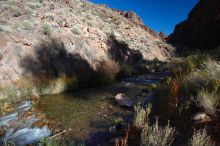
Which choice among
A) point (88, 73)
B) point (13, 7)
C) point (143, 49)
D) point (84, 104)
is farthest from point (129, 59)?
point (84, 104)

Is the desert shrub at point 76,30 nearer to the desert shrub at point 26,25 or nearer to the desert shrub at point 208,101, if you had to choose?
the desert shrub at point 26,25

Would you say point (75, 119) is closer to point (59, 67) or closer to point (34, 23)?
point (59, 67)

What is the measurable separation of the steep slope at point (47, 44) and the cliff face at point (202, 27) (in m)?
14.2

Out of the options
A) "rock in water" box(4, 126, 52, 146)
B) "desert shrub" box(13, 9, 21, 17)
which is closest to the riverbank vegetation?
"rock in water" box(4, 126, 52, 146)

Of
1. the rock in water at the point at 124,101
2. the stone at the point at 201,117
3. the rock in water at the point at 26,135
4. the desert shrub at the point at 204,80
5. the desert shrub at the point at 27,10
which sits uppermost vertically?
the desert shrub at the point at 27,10

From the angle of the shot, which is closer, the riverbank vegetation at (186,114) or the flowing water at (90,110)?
the riverbank vegetation at (186,114)

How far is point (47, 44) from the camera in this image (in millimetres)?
15086

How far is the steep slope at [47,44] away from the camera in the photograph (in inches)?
522

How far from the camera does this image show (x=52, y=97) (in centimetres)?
1156

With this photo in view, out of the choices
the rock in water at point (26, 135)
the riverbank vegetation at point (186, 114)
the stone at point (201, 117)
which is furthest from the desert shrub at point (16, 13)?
the stone at point (201, 117)

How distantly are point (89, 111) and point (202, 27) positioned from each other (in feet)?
94.9

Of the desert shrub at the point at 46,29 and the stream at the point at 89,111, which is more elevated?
the desert shrub at the point at 46,29

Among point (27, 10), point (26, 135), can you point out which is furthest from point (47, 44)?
point (26, 135)

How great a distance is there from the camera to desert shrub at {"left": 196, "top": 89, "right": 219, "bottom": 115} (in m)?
6.44
